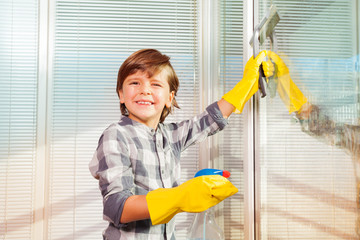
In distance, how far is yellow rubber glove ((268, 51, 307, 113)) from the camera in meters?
0.84

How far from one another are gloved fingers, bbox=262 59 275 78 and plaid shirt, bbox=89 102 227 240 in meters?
0.24

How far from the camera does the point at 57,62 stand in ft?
6.48

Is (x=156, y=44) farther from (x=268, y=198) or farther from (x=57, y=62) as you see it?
(x=268, y=198)

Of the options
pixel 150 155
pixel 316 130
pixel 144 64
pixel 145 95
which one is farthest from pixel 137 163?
pixel 316 130

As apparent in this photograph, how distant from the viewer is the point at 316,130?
0.74 metres

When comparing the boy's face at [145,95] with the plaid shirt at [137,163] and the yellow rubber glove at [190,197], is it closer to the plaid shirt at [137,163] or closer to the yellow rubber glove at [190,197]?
the plaid shirt at [137,163]

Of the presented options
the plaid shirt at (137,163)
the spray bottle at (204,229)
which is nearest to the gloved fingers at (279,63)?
the plaid shirt at (137,163)

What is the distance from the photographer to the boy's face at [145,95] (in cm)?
119

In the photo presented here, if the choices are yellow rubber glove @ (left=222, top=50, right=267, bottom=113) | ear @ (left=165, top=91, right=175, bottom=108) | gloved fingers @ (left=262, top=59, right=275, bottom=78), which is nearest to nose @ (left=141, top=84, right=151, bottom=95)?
ear @ (left=165, top=91, right=175, bottom=108)

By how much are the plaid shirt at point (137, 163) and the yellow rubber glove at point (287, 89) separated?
33 centimetres

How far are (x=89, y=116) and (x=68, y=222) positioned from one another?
Result: 600 millimetres

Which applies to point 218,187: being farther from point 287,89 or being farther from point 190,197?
point 287,89

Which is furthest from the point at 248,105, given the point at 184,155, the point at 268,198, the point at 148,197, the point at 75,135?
the point at 75,135

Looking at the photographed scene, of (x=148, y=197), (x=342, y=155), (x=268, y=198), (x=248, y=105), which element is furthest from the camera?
(x=248, y=105)
